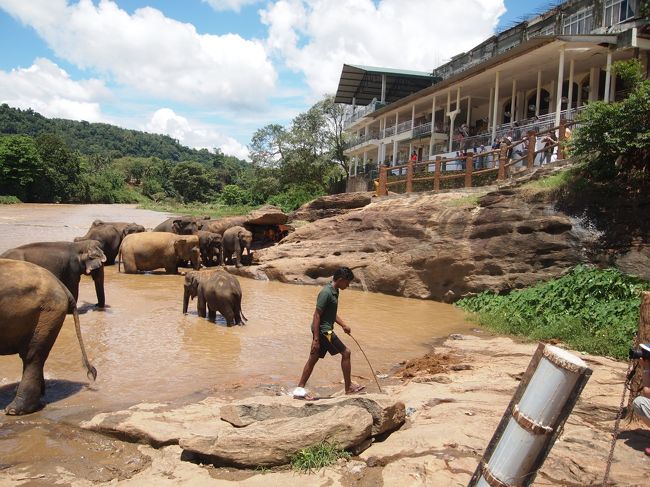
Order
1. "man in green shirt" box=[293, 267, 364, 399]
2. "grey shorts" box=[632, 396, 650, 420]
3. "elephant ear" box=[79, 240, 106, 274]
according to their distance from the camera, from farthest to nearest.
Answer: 1. "elephant ear" box=[79, 240, 106, 274]
2. "man in green shirt" box=[293, 267, 364, 399]
3. "grey shorts" box=[632, 396, 650, 420]

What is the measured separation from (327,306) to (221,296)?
443 cm

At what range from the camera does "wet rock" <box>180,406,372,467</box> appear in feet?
13.8

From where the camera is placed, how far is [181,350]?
8508mm

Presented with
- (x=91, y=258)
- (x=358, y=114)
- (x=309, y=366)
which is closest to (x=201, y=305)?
(x=91, y=258)

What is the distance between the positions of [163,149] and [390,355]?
635 ft

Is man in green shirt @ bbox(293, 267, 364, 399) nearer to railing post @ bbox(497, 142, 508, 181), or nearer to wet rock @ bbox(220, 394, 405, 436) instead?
wet rock @ bbox(220, 394, 405, 436)

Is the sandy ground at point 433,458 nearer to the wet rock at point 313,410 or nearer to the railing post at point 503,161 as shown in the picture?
the wet rock at point 313,410

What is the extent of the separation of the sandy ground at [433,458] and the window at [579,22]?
2268 cm

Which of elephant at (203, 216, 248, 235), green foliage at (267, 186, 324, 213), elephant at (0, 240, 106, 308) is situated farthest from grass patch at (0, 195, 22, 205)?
elephant at (0, 240, 106, 308)

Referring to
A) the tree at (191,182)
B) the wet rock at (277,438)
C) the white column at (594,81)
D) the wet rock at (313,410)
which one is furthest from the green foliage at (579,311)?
the tree at (191,182)

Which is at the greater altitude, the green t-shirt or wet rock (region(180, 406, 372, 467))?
the green t-shirt

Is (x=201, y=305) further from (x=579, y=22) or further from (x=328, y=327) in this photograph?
(x=579, y=22)

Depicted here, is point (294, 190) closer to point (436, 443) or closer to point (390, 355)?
point (390, 355)

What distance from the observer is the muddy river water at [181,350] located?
5.98 m
